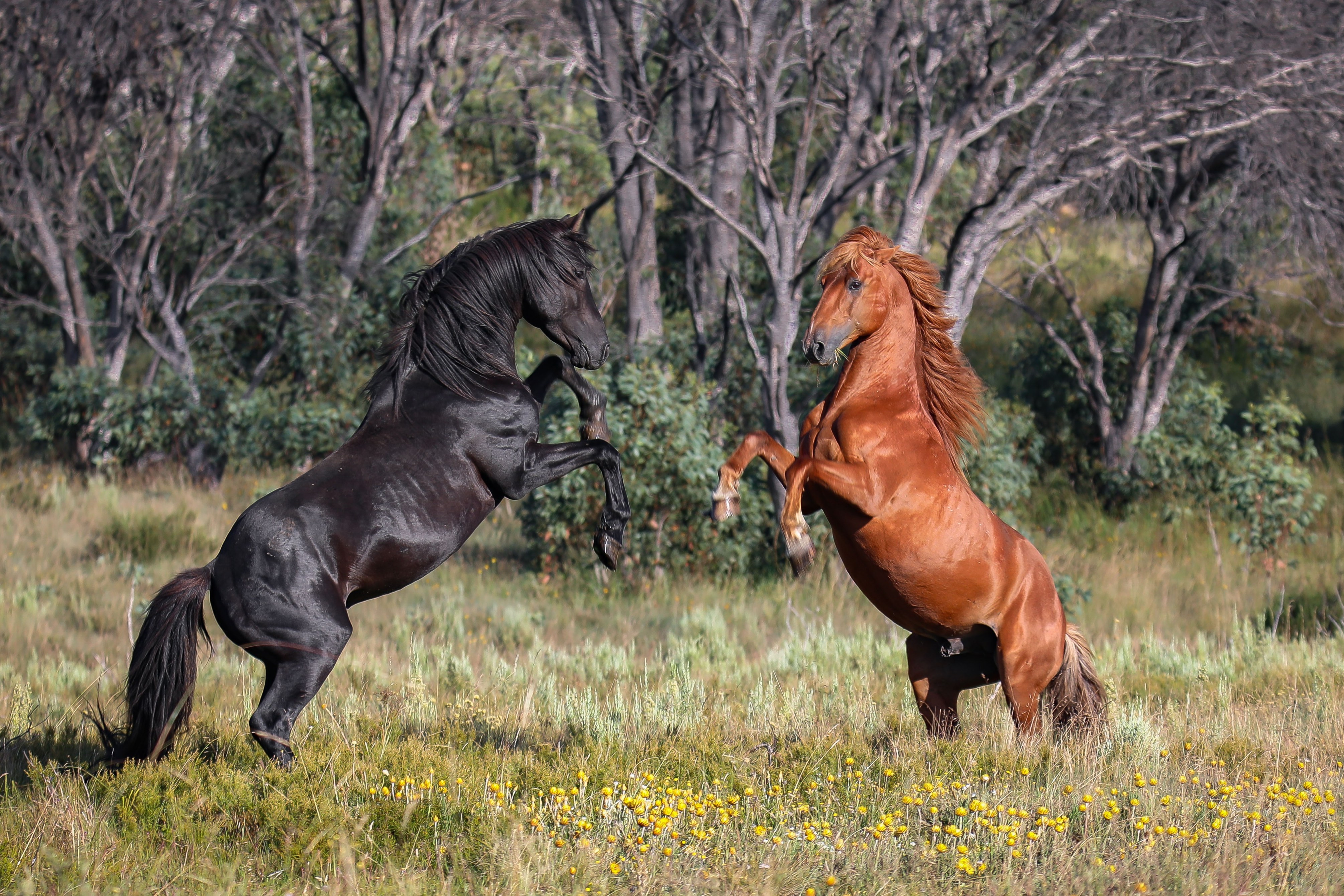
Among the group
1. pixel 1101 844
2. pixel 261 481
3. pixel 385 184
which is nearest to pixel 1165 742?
→ pixel 1101 844

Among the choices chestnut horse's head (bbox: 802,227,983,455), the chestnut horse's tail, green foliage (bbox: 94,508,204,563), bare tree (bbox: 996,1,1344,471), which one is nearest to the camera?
chestnut horse's head (bbox: 802,227,983,455)

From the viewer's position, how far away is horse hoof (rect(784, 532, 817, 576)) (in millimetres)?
3939

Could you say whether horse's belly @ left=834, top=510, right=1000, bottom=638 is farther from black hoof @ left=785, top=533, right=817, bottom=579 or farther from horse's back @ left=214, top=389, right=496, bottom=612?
horse's back @ left=214, top=389, right=496, bottom=612

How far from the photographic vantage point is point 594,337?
4.60 meters

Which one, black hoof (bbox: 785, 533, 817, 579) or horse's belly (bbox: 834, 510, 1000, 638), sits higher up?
black hoof (bbox: 785, 533, 817, 579)

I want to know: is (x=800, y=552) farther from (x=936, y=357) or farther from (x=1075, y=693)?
(x=1075, y=693)

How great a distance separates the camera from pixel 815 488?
4.34 meters

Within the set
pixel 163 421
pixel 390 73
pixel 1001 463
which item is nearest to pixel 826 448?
pixel 1001 463

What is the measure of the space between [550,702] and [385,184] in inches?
457

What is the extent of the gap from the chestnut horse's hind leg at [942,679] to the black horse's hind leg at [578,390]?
1588mm

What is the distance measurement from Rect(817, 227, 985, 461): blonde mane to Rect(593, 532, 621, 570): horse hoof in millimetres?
1320

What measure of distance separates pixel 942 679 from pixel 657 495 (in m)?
5.06

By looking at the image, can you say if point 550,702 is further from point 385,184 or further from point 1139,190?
point 385,184

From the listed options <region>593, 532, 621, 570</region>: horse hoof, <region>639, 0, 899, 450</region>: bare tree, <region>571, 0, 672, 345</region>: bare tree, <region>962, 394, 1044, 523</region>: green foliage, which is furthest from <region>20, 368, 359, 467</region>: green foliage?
<region>593, 532, 621, 570</region>: horse hoof
